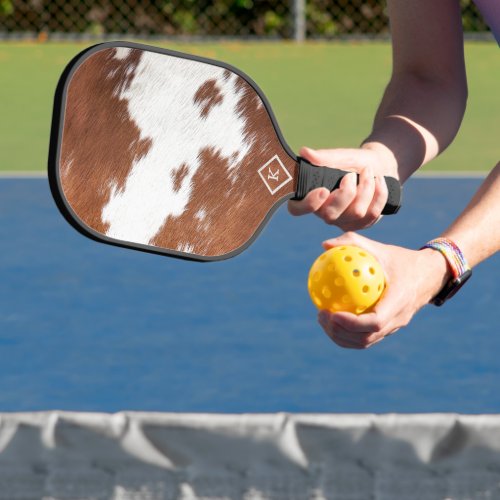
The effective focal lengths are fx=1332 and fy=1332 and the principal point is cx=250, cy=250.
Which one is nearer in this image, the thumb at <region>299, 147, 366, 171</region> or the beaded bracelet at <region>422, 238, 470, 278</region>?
the beaded bracelet at <region>422, 238, 470, 278</region>

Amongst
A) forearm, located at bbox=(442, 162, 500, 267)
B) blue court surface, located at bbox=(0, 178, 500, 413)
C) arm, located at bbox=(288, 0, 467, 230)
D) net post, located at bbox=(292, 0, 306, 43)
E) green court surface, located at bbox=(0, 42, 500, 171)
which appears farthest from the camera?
net post, located at bbox=(292, 0, 306, 43)

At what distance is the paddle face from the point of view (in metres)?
2.03

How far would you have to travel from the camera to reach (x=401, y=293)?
1975 mm

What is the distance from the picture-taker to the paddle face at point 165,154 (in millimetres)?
2031

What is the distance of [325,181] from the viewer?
90.7 inches

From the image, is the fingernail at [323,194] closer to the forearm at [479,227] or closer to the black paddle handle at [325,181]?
the black paddle handle at [325,181]

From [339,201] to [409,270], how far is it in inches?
9.3

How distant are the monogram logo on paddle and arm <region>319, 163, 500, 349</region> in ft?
1.12

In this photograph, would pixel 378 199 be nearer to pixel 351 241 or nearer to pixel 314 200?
pixel 314 200

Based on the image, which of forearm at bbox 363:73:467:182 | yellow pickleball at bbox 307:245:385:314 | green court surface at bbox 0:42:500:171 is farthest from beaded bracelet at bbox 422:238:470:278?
green court surface at bbox 0:42:500:171

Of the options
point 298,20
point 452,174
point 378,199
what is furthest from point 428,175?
point 298,20

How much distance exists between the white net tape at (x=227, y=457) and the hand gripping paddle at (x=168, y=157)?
30 centimetres

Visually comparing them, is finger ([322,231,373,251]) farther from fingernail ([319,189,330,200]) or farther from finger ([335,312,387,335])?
fingernail ([319,189,330,200])

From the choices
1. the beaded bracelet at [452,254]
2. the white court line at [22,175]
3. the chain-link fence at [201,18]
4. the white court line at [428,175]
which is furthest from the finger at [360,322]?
the chain-link fence at [201,18]
